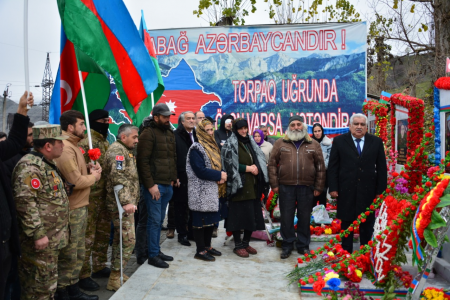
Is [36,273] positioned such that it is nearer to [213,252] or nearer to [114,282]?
[114,282]

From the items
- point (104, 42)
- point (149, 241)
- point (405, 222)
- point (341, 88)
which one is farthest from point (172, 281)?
point (341, 88)

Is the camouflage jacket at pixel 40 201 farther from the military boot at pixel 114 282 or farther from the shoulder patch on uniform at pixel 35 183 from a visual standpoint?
the military boot at pixel 114 282

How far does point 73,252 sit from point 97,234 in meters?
0.90

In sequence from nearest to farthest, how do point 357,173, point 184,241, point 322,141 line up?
point 357,173
point 184,241
point 322,141

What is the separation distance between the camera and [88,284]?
4.11 metres

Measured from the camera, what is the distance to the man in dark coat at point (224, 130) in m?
5.77

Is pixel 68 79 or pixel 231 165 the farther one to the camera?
pixel 231 165

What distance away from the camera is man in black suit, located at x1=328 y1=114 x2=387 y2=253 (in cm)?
459

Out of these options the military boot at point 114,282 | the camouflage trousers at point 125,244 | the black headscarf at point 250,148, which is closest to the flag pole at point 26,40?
the camouflage trousers at point 125,244

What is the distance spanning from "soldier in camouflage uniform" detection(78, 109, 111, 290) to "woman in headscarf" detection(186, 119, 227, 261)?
3.38 feet

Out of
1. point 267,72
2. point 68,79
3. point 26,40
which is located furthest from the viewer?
point 267,72

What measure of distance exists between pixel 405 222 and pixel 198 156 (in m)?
2.38

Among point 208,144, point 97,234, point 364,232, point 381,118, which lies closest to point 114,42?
point 208,144

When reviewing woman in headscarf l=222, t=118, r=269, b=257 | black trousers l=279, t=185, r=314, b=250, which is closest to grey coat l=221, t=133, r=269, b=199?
woman in headscarf l=222, t=118, r=269, b=257
